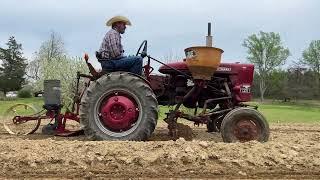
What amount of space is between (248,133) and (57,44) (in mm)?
56231

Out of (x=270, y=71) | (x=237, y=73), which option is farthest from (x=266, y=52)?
(x=237, y=73)

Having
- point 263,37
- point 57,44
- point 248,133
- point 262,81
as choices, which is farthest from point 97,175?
point 263,37

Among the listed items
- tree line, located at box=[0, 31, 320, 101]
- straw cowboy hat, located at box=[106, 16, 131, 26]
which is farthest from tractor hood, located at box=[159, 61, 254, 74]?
tree line, located at box=[0, 31, 320, 101]

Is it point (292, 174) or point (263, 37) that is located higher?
point (263, 37)

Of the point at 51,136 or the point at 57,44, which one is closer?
the point at 51,136

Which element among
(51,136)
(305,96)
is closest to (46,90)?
(51,136)

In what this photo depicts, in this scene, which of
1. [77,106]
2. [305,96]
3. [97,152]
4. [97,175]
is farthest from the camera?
[305,96]

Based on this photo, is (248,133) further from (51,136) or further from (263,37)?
(263,37)

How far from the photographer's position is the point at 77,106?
9.84m

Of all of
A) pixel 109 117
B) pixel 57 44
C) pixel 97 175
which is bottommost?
pixel 97 175

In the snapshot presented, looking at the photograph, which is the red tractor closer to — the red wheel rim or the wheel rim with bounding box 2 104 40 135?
the red wheel rim

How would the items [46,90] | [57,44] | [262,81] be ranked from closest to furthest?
[46,90] → [57,44] → [262,81]

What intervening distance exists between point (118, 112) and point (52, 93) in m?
2.14

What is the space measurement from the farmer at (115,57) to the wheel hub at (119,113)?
58 cm
